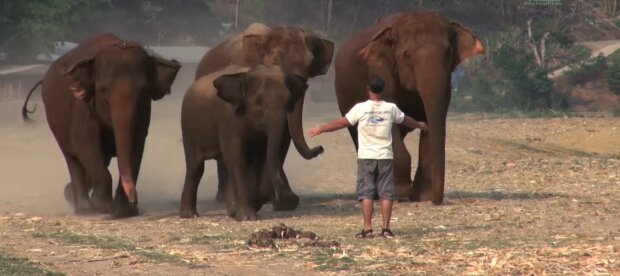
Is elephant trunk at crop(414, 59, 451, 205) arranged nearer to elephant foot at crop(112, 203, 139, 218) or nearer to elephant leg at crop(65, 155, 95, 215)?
elephant foot at crop(112, 203, 139, 218)

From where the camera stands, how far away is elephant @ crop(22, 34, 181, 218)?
19.6m

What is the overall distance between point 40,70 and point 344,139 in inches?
1366

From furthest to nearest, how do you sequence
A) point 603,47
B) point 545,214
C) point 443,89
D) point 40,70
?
1. point 603,47
2. point 40,70
3. point 443,89
4. point 545,214

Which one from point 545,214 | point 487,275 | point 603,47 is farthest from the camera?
point 603,47

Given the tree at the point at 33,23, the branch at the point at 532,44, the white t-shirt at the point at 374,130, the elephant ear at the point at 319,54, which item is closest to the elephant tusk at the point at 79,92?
the elephant ear at the point at 319,54

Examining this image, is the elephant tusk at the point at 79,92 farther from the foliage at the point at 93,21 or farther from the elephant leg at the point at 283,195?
the foliage at the point at 93,21

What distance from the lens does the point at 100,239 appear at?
55.4ft

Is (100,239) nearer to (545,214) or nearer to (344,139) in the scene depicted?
(545,214)

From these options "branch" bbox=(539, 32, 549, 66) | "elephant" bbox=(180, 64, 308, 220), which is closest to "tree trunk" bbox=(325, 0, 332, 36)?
"branch" bbox=(539, 32, 549, 66)

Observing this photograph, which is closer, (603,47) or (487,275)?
(487,275)

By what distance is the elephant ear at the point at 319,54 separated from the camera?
72.7 feet

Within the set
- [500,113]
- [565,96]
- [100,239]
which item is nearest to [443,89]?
[100,239]

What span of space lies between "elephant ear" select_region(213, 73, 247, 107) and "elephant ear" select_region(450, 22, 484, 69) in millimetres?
3200

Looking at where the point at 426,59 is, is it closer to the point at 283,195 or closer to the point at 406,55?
the point at 406,55
